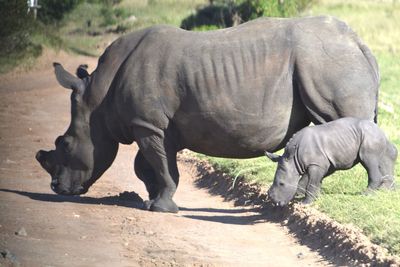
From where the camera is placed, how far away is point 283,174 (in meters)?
10.8

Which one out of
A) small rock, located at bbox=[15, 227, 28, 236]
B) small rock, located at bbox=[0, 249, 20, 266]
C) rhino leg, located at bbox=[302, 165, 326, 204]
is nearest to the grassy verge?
rhino leg, located at bbox=[302, 165, 326, 204]

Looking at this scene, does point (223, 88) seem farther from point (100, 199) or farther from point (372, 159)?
point (100, 199)

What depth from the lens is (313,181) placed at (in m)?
10.8

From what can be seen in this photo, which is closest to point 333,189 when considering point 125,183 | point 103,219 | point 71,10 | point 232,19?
point 103,219

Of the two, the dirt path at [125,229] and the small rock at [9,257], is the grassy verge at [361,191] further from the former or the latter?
the small rock at [9,257]

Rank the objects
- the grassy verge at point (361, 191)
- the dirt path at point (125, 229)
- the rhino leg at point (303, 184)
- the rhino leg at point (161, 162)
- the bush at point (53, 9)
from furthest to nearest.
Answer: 1. the bush at point (53, 9)
2. the rhino leg at point (161, 162)
3. the rhino leg at point (303, 184)
4. the grassy verge at point (361, 191)
5. the dirt path at point (125, 229)

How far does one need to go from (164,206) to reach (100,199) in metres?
1.15

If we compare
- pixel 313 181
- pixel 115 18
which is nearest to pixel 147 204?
pixel 313 181

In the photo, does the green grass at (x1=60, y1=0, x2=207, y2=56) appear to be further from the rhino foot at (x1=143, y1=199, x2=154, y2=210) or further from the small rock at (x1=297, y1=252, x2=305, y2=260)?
the small rock at (x1=297, y1=252, x2=305, y2=260)

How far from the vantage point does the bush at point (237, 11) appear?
98.2ft

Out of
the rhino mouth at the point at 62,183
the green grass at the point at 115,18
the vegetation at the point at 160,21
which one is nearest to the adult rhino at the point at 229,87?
the rhino mouth at the point at 62,183

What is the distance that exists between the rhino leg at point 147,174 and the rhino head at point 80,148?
304 mm

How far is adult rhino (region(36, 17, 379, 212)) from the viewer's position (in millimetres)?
11039

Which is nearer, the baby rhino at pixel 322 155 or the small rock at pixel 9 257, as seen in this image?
the small rock at pixel 9 257
